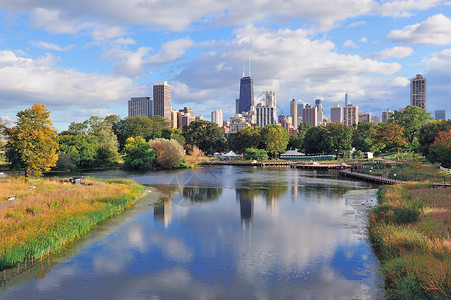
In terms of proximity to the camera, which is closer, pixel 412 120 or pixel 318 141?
pixel 412 120

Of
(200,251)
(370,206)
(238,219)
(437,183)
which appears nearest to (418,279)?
(200,251)

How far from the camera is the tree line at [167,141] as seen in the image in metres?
41.8

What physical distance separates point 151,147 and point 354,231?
229ft

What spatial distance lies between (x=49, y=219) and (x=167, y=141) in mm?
68400

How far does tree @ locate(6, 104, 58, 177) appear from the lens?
40812mm

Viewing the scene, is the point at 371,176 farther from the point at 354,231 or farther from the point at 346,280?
the point at 346,280

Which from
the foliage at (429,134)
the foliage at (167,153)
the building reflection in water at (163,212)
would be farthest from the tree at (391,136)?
the building reflection in water at (163,212)

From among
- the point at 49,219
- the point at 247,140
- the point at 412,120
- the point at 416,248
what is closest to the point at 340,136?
the point at 412,120

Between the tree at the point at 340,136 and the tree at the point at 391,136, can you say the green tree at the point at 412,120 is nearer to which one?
the tree at the point at 391,136

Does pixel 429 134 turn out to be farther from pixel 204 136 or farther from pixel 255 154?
pixel 204 136

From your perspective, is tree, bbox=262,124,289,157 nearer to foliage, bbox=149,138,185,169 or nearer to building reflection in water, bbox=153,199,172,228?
foliage, bbox=149,138,185,169

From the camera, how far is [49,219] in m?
20.6

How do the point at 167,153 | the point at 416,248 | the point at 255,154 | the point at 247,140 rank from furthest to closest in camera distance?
the point at 247,140
the point at 255,154
the point at 167,153
the point at 416,248

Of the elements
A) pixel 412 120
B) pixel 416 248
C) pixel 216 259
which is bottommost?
pixel 216 259
